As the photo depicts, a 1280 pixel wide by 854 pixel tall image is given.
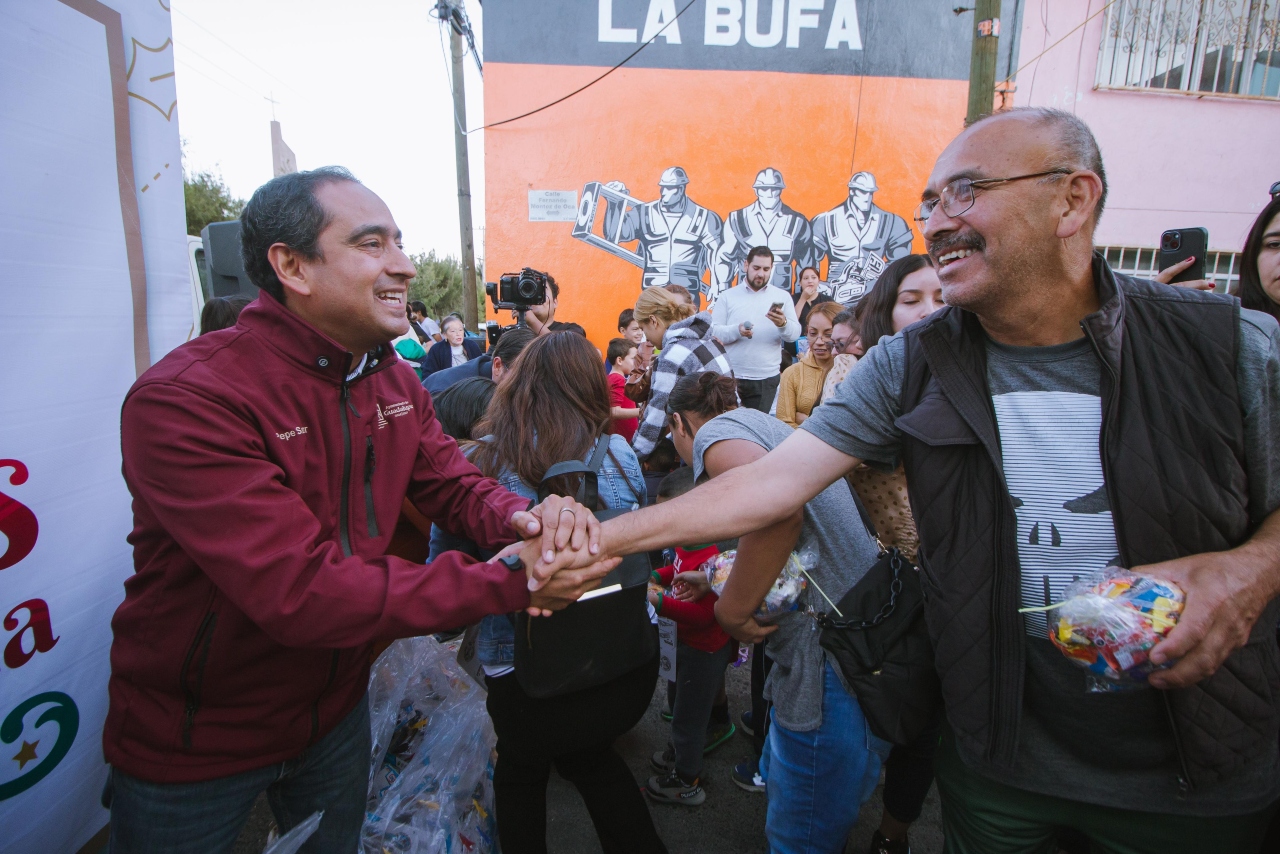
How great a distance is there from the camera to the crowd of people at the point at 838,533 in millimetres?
1213

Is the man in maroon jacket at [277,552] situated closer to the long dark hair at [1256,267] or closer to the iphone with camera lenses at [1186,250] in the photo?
the long dark hair at [1256,267]

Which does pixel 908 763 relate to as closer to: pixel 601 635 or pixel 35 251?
pixel 601 635

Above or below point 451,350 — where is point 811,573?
above

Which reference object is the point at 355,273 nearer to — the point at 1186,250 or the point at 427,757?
the point at 427,757

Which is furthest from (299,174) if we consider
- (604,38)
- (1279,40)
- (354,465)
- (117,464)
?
(1279,40)

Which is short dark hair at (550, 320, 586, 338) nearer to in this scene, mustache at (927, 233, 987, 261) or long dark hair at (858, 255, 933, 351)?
long dark hair at (858, 255, 933, 351)

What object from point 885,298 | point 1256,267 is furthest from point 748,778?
point 1256,267

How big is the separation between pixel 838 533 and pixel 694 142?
9.04 meters

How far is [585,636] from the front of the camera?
1784 mm

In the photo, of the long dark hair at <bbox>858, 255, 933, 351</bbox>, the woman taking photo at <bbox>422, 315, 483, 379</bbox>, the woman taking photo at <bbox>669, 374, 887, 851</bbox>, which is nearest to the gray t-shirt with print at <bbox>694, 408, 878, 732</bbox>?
the woman taking photo at <bbox>669, 374, 887, 851</bbox>

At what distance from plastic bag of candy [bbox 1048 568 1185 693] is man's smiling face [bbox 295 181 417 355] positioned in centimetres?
159

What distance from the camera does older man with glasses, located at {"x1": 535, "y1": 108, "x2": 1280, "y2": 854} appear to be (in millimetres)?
1187

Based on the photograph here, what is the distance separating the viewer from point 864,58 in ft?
31.1

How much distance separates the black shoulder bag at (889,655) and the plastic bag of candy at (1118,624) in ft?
1.47
